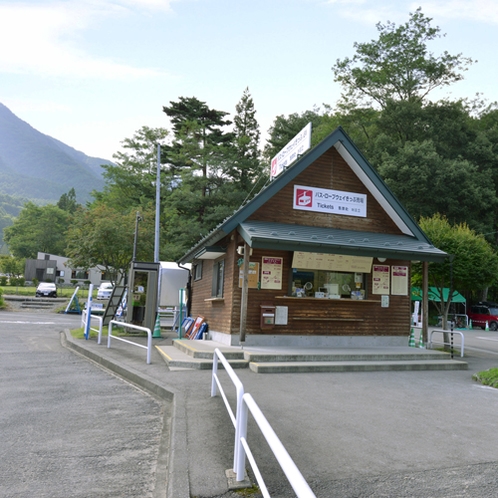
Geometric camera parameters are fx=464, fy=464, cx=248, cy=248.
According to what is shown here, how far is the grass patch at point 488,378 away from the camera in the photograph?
8.70m

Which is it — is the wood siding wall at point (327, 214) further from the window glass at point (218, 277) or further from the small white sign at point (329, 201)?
the window glass at point (218, 277)

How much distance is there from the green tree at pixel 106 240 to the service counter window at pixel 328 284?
18.5m

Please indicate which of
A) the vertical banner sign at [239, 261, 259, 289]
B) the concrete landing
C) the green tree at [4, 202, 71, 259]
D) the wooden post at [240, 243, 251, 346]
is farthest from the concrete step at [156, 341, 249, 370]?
the green tree at [4, 202, 71, 259]

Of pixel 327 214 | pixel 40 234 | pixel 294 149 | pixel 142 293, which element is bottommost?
pixel 142 293

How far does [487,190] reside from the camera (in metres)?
34.1

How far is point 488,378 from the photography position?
8.95 metres

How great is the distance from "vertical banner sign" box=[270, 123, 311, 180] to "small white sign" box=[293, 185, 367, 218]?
1356 millimetres

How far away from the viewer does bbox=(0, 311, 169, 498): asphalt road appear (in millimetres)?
3836

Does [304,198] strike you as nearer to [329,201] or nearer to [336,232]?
[329,201]

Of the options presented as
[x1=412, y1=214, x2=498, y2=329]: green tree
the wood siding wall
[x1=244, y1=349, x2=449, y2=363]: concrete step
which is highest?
the wood siding wall

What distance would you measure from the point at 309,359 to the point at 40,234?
243 ft

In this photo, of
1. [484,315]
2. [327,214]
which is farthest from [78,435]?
[484,315]

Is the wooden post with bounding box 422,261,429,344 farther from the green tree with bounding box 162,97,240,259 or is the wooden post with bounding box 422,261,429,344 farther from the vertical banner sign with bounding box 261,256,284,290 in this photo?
the green tree with bounding box 162,97,240,259

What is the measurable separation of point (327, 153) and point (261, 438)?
9.99 metres
